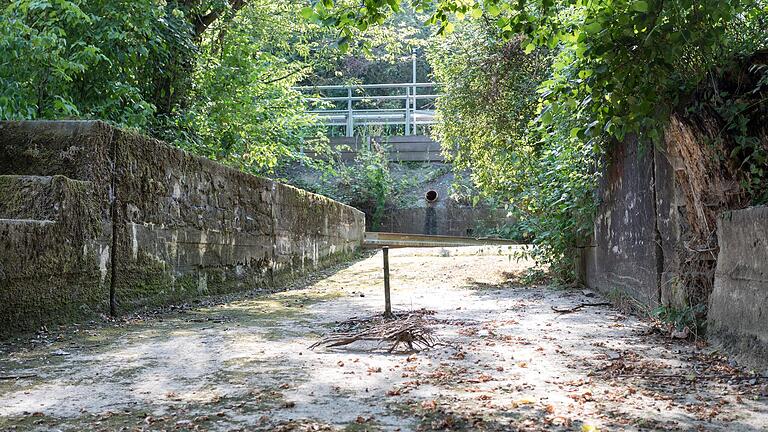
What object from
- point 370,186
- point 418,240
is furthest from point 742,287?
point 370,186

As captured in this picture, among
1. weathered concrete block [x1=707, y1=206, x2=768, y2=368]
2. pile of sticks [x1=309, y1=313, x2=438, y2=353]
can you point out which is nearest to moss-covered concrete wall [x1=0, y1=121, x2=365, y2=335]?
pile of sticks [x1=309, y1=313, x2=438, y2=353]

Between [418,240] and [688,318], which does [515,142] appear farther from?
[418,240]

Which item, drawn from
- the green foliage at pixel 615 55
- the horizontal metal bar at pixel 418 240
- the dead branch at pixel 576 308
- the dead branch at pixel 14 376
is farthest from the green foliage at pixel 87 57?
the horizontal metal bar at pixel 418 240

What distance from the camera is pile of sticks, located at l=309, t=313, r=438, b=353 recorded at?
3.58 meters

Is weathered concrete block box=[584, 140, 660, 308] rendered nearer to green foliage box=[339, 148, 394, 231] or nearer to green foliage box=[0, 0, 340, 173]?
green foliage box=[0, 0, 340, 173]

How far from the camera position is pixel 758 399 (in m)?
2.47

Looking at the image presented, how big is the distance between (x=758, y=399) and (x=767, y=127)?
1.67 metres

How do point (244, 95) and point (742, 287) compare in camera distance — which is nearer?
point (742, 287)

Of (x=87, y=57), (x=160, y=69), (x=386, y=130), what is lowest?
(x=87, y=57)

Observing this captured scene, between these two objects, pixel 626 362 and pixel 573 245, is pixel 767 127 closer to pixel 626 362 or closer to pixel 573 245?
pixel 626 362

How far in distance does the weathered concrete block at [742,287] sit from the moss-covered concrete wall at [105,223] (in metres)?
3.54

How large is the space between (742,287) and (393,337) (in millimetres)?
1713

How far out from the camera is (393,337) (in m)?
3.65

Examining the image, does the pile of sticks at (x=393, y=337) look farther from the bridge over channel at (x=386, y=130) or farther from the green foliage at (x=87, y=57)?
the bridge over channel at (x=386, y=130)
